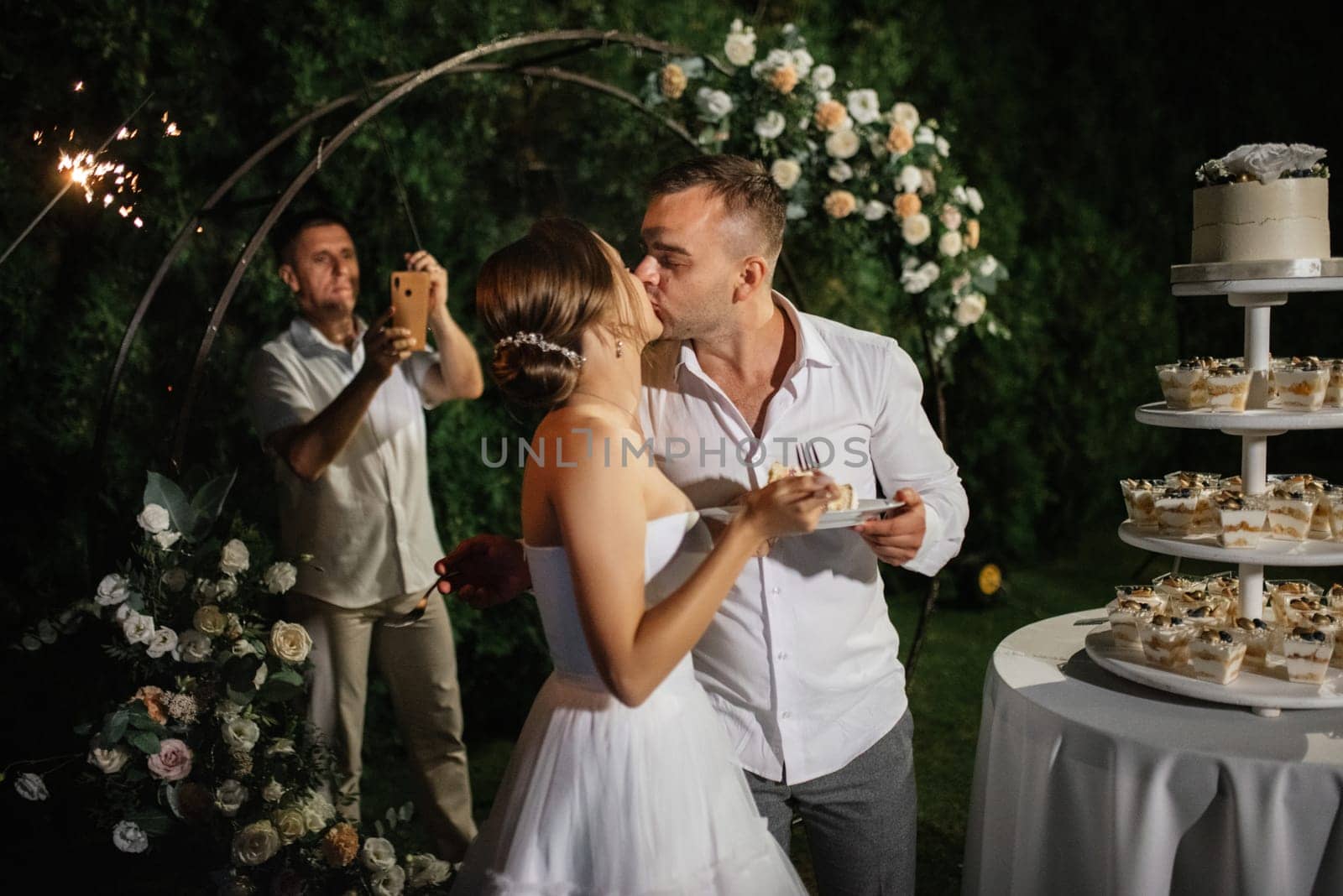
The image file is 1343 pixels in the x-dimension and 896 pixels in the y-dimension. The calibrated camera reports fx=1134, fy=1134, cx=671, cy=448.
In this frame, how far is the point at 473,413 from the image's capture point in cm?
413

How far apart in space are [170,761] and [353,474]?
892 millimetres

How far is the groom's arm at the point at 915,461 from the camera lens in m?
2.09

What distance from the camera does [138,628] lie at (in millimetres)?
2467

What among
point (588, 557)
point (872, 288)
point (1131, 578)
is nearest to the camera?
point (588, 557)

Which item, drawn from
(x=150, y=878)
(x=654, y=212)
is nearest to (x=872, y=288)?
(x=654, y=212)

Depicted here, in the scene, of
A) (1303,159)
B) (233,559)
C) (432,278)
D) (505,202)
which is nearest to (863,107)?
(505,202)

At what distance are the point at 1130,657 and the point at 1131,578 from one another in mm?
3971

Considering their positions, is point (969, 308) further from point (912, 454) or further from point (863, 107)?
point (912, 454)

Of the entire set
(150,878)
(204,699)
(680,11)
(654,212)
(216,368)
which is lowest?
(150,878)

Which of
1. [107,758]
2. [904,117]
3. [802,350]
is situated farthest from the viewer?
[904,117]

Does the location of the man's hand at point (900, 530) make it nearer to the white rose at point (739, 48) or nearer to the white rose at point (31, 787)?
the white rose at point (31, 787)

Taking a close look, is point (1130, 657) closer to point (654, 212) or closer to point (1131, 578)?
point (654, 212)

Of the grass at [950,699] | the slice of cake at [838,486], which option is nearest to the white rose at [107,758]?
the grass at [950,699]

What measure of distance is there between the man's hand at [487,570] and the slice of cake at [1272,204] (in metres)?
1.44
